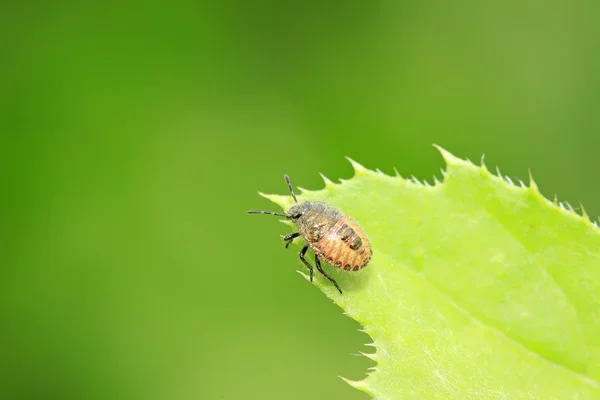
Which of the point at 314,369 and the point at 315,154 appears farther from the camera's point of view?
the point at 315,154

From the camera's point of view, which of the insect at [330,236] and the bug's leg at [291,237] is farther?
the bug's leg at [291,237]

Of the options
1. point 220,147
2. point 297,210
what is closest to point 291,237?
point 297,210

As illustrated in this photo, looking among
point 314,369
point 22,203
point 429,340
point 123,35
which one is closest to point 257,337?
point 314,369

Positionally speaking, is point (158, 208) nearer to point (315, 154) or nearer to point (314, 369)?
point (315, 154)

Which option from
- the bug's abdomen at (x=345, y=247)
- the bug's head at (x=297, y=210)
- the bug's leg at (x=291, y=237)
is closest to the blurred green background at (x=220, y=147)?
the bug's leg at (x=291, y=237)

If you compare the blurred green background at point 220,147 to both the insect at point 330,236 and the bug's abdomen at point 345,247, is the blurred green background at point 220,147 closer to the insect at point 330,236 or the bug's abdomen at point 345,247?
the insect at point 330,236

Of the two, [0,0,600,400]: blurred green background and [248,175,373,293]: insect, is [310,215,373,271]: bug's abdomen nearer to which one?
[248,175,373,293]: insect

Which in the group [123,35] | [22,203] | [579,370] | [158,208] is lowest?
[22,203]
